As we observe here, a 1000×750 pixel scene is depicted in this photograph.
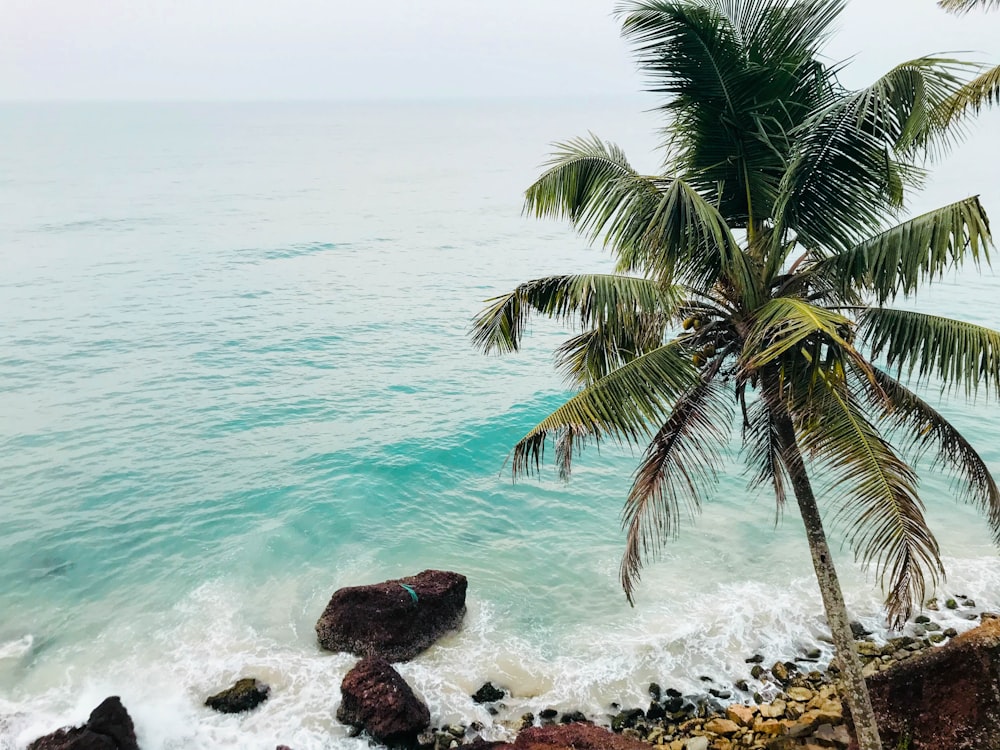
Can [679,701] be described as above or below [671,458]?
below

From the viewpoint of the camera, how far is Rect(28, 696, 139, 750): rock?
34.4ft

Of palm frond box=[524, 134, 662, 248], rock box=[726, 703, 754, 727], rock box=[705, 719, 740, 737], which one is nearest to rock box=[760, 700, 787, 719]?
rock box=[726, 703, 754, 727]

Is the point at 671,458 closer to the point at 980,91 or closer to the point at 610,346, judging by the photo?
the point at 610,346

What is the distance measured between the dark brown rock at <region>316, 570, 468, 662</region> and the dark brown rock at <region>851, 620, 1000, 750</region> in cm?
708

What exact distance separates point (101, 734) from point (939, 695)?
A: 11.2 m

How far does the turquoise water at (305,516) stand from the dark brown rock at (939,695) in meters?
3.10

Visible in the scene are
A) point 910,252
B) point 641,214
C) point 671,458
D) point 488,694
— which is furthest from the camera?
point 488,694

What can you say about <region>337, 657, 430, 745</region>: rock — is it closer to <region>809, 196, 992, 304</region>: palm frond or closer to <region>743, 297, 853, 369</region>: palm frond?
<region>743, 297, 853, 369</region>: palm frond

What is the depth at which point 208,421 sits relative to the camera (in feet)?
80.0

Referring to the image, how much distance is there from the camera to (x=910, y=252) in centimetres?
748

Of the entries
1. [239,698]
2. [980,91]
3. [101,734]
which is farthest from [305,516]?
[980,91]

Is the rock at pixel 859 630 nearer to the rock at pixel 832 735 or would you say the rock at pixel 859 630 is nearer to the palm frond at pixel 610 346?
the rock at pixel 832 735

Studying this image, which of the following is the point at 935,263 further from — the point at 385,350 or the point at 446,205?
the point at 446,205

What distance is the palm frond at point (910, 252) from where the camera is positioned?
7039 millimetres
